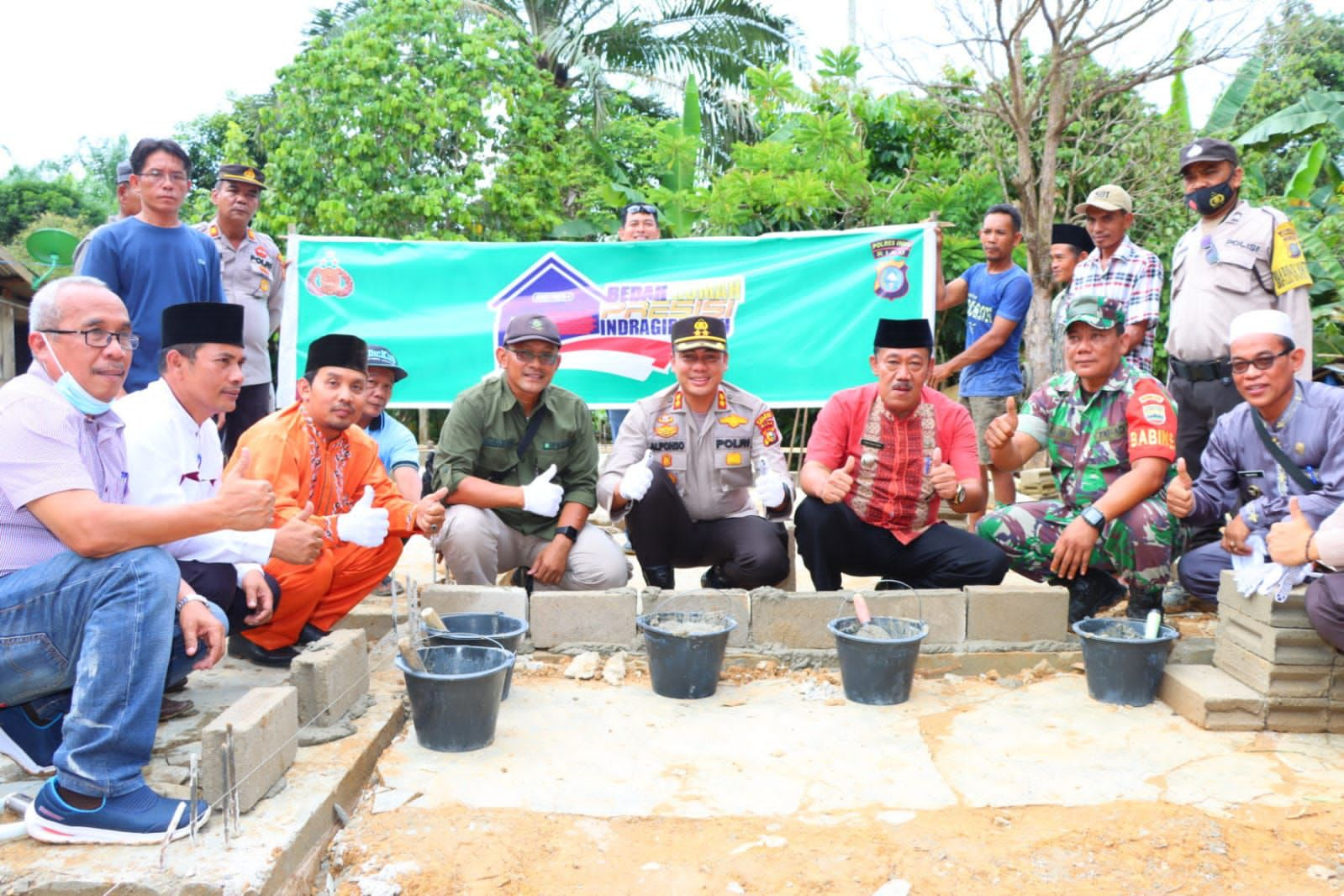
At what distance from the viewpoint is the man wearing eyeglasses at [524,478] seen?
14.9ft

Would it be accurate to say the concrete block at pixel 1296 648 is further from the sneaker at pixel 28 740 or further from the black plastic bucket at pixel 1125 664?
the sneaker at pixel 28 740

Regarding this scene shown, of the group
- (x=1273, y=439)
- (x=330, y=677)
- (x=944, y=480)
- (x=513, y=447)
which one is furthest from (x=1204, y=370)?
(x=330, y=677)

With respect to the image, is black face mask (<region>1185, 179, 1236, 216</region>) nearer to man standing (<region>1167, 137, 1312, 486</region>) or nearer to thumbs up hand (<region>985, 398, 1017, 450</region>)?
man standing (<region>1167, 137, 1312, 486</region>)

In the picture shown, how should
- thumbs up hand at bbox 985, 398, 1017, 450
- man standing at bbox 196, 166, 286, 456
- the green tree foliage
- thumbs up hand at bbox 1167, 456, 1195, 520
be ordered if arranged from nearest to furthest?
thumbs up hand at bbox 1167, 456, 1195, 520, thumbs up hand at bbox 985, 398, 1017, 450, man standing at bbox 196, 166, 286, 456, the green tree foliage

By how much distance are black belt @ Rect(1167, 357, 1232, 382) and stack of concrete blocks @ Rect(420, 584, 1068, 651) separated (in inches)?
57.3

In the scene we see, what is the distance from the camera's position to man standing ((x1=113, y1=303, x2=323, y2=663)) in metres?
3.29

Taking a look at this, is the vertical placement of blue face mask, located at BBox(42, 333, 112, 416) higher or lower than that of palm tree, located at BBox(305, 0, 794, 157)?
lower

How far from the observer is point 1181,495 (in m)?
4.04

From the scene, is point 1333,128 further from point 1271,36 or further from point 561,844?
point 561,844

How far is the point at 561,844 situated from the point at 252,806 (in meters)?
0.83

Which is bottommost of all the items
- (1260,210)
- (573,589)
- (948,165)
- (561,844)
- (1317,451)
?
(561,844)

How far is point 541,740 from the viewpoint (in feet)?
11.3

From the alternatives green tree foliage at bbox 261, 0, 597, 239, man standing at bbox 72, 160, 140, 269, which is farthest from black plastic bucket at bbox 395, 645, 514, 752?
green tree foliage at bbox 261, 0, 597, 239

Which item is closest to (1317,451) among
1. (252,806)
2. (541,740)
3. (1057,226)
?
(1057,226)
